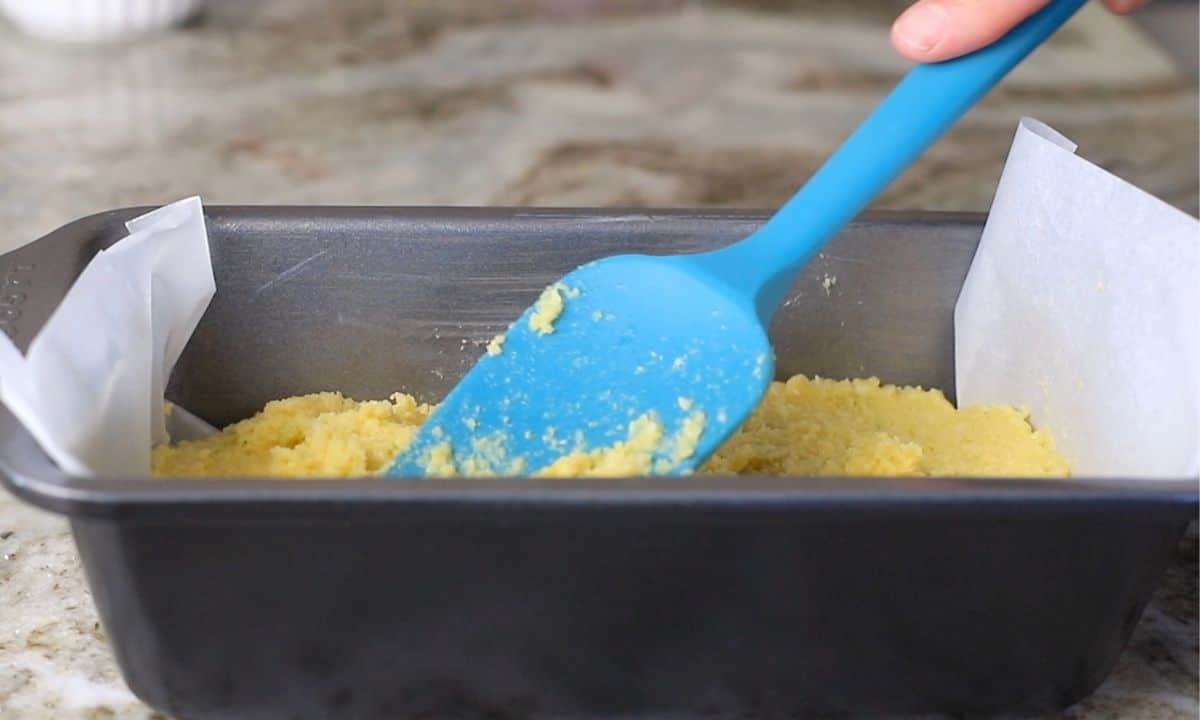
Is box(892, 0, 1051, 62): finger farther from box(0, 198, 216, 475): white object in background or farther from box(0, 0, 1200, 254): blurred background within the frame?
box(0, 0, 1200, 254): blurred background

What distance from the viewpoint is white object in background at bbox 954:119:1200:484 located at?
2.07ft

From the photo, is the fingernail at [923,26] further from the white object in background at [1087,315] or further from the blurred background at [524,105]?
the blurred background at [524,105]

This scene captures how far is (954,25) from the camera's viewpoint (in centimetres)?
62

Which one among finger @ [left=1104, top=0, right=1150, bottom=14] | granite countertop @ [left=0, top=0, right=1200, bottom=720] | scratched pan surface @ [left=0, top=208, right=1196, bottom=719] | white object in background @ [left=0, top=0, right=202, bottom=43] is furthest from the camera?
white object in background @ [left=0, top=0, right=202, bottom=43]

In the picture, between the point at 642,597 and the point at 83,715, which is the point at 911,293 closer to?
the point at 642,597

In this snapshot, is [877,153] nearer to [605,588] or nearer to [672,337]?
[672,337]

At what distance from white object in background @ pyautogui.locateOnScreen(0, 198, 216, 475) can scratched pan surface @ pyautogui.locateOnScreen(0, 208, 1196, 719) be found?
21 millimetres

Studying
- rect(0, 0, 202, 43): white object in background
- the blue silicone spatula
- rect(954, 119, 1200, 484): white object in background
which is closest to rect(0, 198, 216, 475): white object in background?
the blue silicone spatula

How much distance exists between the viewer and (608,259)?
2.33 ft

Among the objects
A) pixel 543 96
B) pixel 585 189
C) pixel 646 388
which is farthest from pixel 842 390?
pixel 543 96

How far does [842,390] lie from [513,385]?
0.21 metres

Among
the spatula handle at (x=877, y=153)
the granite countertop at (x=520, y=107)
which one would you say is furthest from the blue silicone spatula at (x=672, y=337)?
the granite countertop at (x=520, y=107)

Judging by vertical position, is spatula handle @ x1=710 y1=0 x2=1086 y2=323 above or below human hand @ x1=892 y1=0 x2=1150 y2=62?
below

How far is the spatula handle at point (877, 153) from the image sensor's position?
25.1 inches
